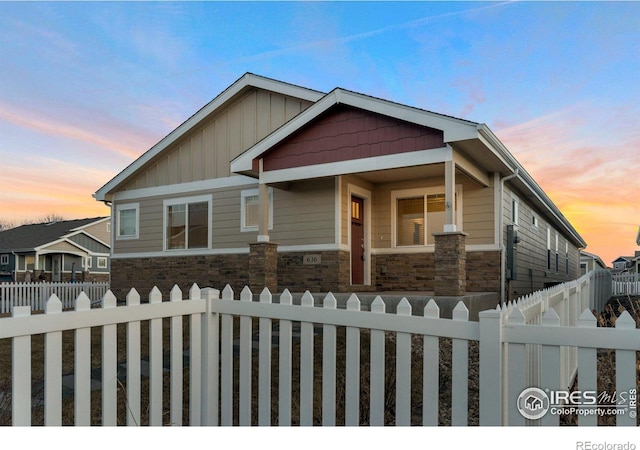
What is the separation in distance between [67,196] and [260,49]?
22.8 ft

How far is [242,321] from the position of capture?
3398 mm

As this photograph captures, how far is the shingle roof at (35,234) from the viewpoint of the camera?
33.2m

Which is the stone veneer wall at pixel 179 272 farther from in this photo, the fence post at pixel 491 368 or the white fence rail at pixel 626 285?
the white fence rail at pixel 626 285

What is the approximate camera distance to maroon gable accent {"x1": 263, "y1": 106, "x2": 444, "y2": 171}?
898 centimetres

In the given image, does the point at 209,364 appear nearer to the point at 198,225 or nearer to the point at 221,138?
the point at 198,225

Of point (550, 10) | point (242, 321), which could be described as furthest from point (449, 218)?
point (242, 321)

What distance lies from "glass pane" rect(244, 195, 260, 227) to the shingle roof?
26.0 meters

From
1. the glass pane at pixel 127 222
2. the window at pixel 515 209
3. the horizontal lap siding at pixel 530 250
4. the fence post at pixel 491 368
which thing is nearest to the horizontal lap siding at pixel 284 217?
the glass pane at pixel 127 222

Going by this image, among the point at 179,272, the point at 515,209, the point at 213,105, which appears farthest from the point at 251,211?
Result: the point at 515,209

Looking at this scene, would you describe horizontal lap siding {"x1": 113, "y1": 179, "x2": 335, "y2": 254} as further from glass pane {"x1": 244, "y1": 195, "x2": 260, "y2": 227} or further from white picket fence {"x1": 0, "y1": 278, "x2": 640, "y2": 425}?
white picket fence {"x1": 0, "y1": 278, "x2": 640, "y2": 425}

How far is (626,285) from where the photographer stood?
23.0m

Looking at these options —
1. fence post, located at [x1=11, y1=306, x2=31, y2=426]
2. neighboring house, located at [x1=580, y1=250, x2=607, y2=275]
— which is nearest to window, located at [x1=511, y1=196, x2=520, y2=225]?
fence post, located at [x1=11, y1=306, x2=31, y2=426]

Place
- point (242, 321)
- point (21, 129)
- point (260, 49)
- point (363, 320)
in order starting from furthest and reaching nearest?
1. point (21, 129)
2. point (260, 49)
3. point (242, 321)
4. point (363, 320)

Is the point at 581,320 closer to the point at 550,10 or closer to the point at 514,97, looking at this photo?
the point at 550,10
